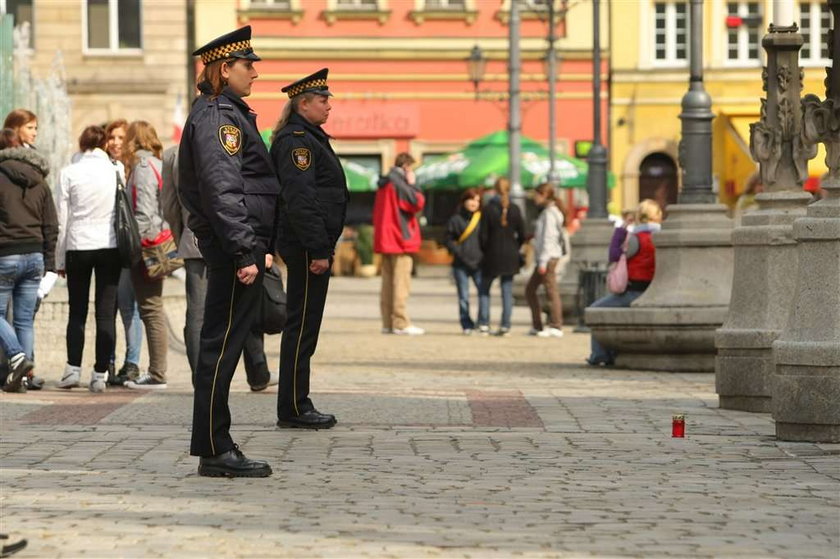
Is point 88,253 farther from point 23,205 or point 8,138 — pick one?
point 8,138

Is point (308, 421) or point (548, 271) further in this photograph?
point (548, 271)

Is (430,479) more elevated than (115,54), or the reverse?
(115,54)

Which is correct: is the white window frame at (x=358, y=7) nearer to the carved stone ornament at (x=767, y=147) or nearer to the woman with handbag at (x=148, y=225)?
the woman with handbag at (x=148, y=225)

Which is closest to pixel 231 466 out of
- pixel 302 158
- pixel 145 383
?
pixel 302 158

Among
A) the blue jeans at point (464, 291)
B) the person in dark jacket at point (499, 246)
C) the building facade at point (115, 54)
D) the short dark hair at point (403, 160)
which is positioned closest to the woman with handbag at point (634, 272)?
the short dark hair at point (403, 160)

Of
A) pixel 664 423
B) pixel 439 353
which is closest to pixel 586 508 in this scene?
pixel 664 423

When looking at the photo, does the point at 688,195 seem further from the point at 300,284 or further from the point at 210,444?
the point at 210,444

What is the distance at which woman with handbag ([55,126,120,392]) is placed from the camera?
48.0ft

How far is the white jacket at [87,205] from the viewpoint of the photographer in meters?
14.6

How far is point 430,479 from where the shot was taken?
9258 millimetres

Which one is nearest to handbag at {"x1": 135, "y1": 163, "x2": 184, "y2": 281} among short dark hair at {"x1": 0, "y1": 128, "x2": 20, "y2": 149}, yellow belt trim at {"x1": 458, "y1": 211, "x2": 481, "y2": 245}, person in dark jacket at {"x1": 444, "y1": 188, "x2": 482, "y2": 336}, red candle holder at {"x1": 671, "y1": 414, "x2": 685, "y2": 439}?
short dark hair at {"x1": 0, "y1": 128, "x2": 20, "y2": 149}

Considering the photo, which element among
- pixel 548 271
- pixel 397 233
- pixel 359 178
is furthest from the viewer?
pixel 359 178

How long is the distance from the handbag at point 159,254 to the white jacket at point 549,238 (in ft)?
32.2

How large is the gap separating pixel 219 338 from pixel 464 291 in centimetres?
1520
